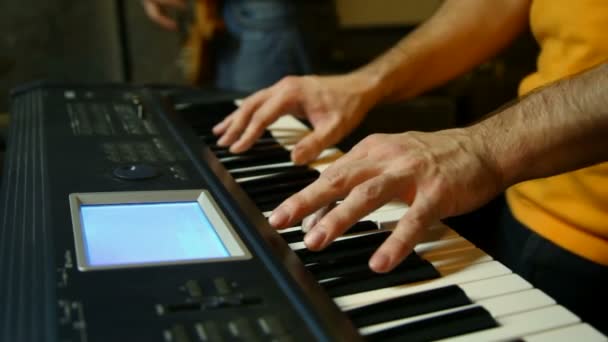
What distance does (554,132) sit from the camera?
69cm

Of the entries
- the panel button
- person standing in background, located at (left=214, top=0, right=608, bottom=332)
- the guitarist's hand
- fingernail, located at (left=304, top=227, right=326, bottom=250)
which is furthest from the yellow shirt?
the guitarist's hand

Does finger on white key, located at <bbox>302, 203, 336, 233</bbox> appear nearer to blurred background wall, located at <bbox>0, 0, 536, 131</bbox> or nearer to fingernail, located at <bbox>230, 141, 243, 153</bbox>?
fingernail, located at <bbox>230, 141, 243, 153</bbox>

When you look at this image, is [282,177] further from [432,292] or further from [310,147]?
[432,292]

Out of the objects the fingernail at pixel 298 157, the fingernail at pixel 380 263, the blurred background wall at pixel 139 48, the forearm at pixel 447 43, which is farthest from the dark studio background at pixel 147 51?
the fingernail at pixel 380 263

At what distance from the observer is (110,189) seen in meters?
0.77

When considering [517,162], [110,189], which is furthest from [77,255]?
[517,162]

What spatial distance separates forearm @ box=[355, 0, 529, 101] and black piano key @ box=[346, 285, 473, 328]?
21.9 inches

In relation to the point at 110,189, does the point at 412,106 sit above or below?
above

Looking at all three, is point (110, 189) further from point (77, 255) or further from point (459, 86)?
point (459, 86)

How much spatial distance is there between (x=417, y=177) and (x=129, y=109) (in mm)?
580

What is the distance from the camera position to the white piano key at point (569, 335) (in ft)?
1.75

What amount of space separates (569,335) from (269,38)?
134 centimetres

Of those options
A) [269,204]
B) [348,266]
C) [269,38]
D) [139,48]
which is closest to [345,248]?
[348,266]

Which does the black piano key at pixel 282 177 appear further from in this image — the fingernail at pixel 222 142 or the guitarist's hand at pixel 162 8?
the guitarist's hand at pixel 162 8
